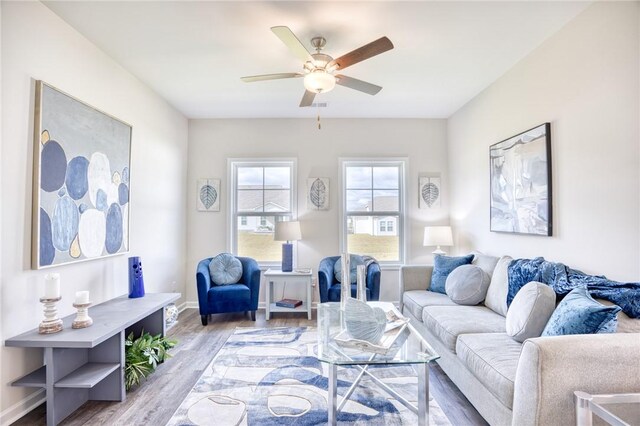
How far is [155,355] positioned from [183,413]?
718mm

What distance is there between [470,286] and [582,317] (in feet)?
4.47

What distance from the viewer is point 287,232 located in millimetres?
4242

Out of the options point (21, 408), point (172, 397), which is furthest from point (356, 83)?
point (21, 408)

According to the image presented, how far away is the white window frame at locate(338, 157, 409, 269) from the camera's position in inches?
187

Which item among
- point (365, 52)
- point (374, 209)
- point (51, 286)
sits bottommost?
point (51, 286)

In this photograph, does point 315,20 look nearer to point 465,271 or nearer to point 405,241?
point 465,271

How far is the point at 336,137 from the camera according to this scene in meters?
4.80

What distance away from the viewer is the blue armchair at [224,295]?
3.87 metres

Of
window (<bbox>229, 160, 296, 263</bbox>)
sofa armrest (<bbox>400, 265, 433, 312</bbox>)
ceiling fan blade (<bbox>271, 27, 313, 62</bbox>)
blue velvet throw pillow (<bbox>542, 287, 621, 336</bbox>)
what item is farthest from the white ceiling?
sofa armrest (<bbox>400, 265, 433, 312</bbox>)

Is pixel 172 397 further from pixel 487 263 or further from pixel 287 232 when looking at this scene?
pixel 487 263

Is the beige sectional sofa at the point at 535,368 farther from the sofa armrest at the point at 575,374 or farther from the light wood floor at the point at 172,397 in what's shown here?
the light wood floor at the point at 172,397

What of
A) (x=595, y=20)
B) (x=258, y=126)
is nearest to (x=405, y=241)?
(x=258, y=126)

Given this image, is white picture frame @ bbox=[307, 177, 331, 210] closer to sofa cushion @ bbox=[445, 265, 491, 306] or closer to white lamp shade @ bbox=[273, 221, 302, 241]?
white lamp shade @ bbox=[273, 221, 302, 241]

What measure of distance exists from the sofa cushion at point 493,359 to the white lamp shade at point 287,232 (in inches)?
96.9
